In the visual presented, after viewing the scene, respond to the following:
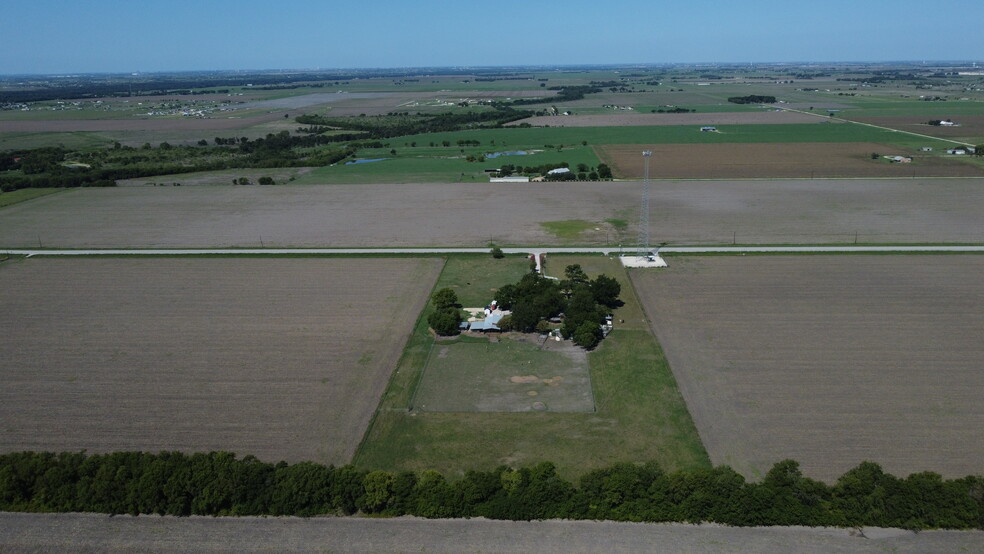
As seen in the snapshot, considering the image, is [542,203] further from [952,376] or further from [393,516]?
[393,516]

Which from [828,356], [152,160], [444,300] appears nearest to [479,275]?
[444,300]

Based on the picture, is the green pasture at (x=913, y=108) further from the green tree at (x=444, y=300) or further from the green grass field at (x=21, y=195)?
the green grass field at (x=21, y=195)

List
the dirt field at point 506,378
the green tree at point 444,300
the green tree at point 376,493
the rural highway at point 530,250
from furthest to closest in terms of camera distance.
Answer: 1. the rural highway at point 530,250
2. the green tree at point 444,300
3. the dirt field at point 506,378
4. the green tree at point 376,493

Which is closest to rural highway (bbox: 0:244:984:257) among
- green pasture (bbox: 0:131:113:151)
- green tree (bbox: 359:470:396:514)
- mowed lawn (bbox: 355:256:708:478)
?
mowed lawn (bbox: 355:256:708:478)

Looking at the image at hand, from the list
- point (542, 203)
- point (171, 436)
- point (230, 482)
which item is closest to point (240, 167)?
point (542, 203)

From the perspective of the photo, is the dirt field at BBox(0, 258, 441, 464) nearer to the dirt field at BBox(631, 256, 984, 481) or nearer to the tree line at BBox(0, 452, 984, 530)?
the tree line at BBox(0, 452, 984, 530)

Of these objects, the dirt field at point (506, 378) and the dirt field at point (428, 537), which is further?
the dirt field at point (506, 378)

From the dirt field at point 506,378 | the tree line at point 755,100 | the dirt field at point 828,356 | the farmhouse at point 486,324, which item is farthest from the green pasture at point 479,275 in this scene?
the tree line at point 755,100
